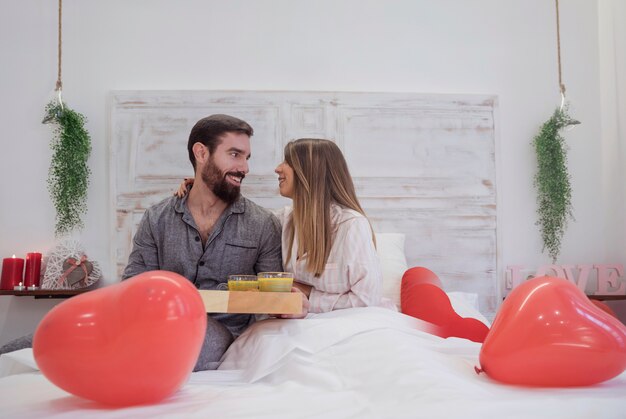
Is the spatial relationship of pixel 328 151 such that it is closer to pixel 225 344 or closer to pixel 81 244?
pixel 225 344

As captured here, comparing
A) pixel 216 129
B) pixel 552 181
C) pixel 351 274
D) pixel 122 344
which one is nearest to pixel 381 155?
pixel 552 181

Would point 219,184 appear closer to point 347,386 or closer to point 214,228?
point 214,228

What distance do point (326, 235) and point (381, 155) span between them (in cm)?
141

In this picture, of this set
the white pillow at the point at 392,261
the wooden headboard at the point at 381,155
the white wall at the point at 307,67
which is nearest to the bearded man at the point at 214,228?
the white pillow at the point at 392,261

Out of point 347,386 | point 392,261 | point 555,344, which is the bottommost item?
point 347,386

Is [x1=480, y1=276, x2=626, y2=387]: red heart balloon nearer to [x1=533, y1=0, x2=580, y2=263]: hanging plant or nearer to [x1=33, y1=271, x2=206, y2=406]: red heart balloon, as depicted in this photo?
[x1=33, y1=271, x2=206, y2=406]: red heart balloon

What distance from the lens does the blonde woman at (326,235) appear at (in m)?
2.19

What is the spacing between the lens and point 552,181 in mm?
3574

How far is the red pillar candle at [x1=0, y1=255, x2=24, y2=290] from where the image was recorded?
10.6 ft

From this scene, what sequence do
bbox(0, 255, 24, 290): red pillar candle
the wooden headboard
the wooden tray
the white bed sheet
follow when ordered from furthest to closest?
the wooden headboard < bbox(0, 255, 24, 290): red pillar candle < the wooden tray < the white bed sheet

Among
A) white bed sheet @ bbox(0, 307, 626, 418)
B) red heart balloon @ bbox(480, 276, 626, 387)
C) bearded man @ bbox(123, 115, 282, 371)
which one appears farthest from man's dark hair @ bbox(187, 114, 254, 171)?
red heart balloon @ bbox(480, 276, 626, 387)

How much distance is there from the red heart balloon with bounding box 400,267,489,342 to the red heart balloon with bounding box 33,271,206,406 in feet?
3.53

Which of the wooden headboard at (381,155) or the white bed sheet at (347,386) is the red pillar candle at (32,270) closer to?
the wooden headboard at (381,155)

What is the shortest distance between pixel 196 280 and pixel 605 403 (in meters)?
1.62
